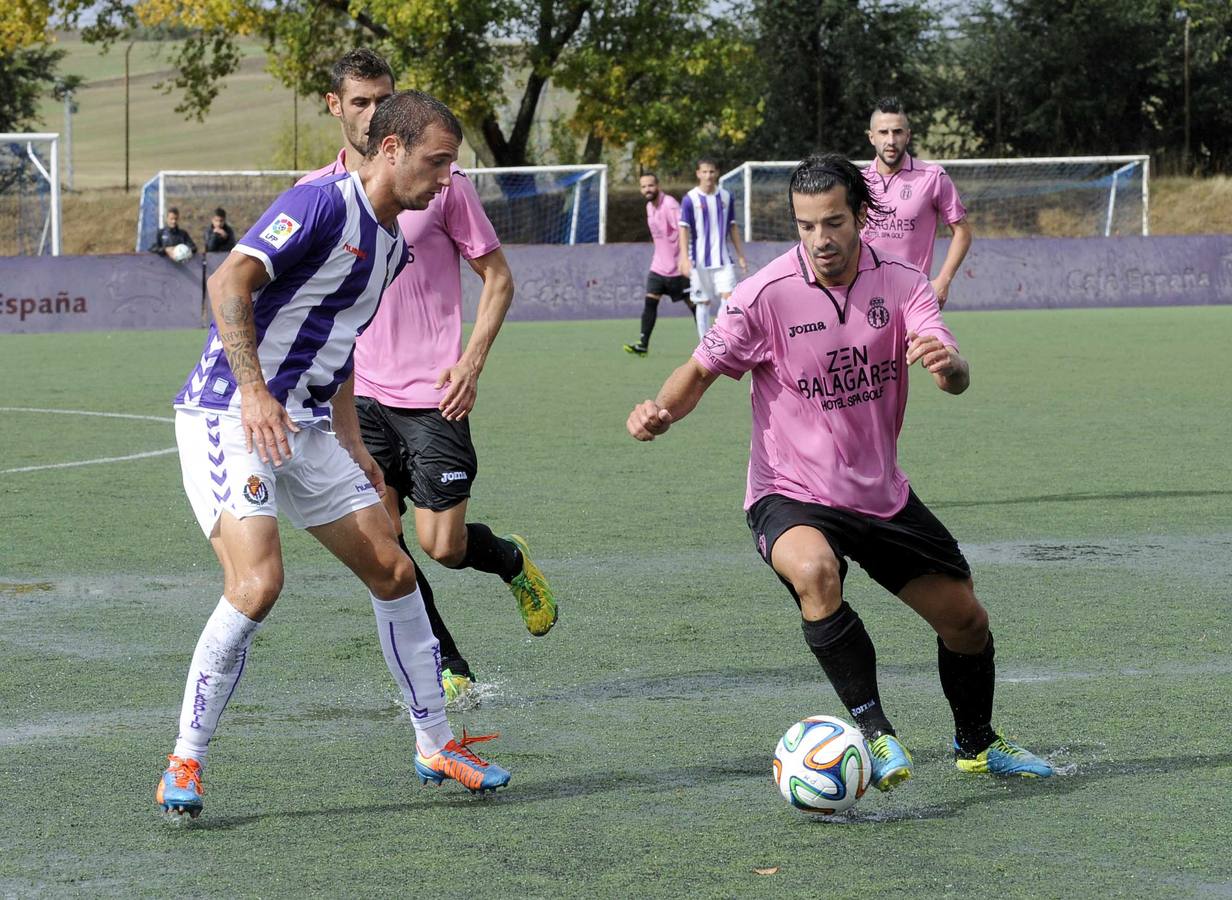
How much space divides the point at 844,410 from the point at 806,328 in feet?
0.80

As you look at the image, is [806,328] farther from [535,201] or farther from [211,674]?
[535,201]

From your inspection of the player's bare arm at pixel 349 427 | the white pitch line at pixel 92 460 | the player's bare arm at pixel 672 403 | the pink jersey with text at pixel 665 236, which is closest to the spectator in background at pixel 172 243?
the pink jersey with text at pixel 665 236

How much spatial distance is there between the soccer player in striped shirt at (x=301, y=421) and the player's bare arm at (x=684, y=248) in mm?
15808

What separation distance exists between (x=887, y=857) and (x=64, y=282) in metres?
23.5

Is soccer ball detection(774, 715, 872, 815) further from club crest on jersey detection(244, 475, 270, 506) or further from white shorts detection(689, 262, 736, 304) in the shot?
white shorts detection(689, 262, 736, 304)

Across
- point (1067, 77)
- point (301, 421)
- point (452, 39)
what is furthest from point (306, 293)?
point (1067, 77)

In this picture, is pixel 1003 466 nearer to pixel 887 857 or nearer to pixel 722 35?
pixel 887 857

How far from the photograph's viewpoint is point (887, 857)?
4.29 m

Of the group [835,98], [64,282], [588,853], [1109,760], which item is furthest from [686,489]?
[835,98]

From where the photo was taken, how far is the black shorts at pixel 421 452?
6461mm

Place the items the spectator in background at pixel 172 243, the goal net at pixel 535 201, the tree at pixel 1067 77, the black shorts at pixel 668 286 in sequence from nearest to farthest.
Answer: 1. the black shorts at pixel 668 286
2. the spectator in background at pixel 172 243
3. the goal net at pixel 535 201
4. the tree at pixel 1067 77

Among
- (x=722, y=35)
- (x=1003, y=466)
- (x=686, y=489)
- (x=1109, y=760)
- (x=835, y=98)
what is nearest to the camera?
(x=1109, y=760)

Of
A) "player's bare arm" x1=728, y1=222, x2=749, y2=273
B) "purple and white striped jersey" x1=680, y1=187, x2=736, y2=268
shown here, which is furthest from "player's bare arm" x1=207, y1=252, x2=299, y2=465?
"purple and white striped jersey" x1=680, y1=187, x2=736, y2=268

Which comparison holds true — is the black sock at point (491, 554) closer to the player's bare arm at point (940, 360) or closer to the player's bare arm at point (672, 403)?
the player's bare arm at point (672, 403)
